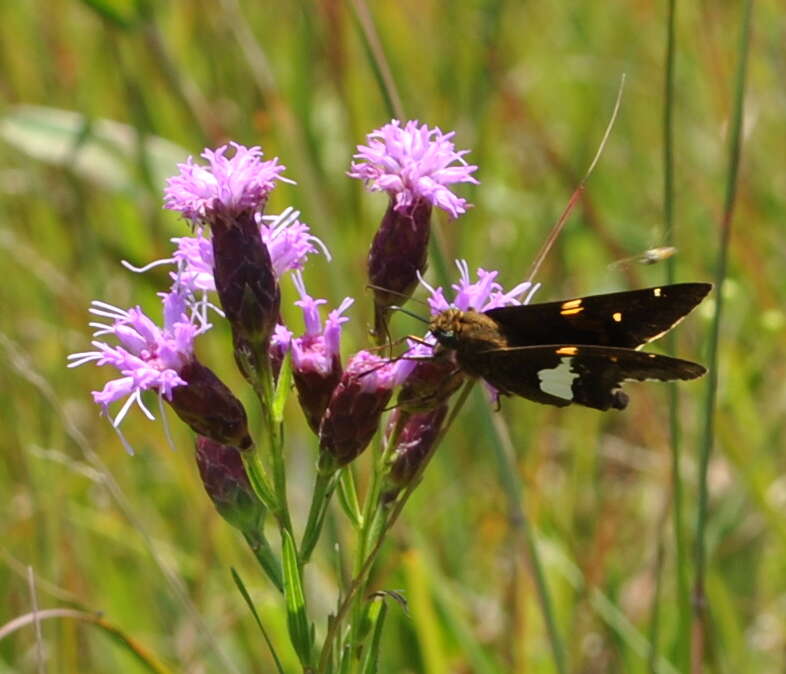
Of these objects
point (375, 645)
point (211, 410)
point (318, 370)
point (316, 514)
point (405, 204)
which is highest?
point (405, 204)

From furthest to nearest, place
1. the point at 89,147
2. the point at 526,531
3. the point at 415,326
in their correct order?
the point at 89,147, the point at 415,326, the point at 526,531

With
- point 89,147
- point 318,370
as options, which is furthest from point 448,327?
point 89,147

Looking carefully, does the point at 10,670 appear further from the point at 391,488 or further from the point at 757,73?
the point at 757,73

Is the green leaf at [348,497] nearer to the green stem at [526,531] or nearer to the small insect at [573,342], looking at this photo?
the small insect at [573,342]

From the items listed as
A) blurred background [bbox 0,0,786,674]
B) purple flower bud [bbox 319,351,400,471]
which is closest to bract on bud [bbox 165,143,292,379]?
purple flower bud [bbox 319,351,400,471]

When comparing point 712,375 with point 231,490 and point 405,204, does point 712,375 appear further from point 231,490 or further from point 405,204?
point 231,490

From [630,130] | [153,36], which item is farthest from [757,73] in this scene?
[153,36]

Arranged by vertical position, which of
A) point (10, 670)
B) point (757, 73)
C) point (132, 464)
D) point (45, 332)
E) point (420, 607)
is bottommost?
point (10, 670)
